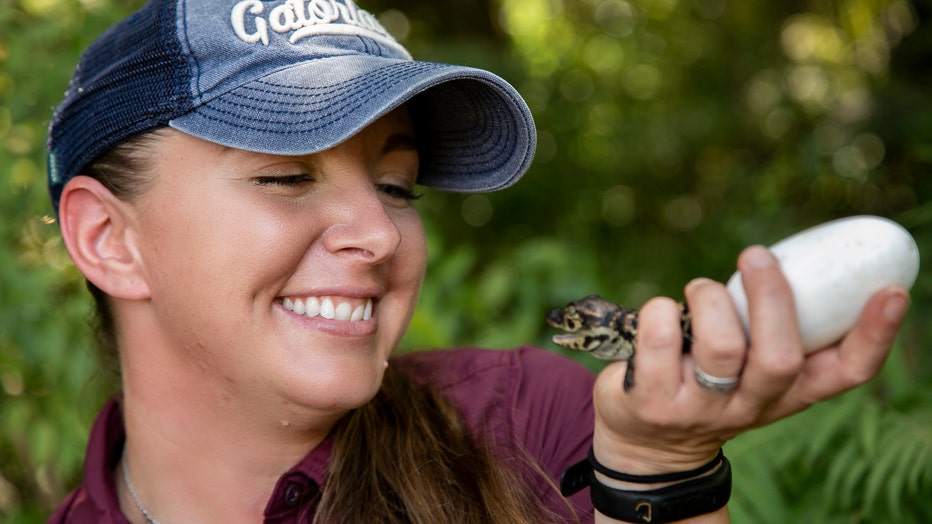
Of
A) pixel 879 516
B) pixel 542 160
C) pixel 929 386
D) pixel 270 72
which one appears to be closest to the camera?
pixel 270 72

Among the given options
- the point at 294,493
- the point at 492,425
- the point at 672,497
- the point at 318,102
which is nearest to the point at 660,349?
the point at 672,497

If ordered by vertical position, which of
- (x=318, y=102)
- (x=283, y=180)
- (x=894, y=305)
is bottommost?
(x=894, y=305)

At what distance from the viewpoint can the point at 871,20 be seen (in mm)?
7152

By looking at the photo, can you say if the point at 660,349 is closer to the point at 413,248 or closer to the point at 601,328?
the point at 601,328

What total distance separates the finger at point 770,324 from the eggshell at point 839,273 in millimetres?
34

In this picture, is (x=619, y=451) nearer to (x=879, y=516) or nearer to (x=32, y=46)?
(x=879, y=516)

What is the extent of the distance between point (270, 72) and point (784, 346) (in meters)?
1.18

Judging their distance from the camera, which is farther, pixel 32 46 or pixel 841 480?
pixel 32 46

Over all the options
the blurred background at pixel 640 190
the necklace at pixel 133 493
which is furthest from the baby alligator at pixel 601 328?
the blurred background at pixel 640 190

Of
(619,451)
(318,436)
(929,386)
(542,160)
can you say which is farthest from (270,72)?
(542,160)

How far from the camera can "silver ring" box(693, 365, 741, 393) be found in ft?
4.32

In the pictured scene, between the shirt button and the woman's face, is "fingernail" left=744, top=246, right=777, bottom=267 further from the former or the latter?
the shirt button

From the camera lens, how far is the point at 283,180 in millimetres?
1896

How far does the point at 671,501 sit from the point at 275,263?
0.91 meters
